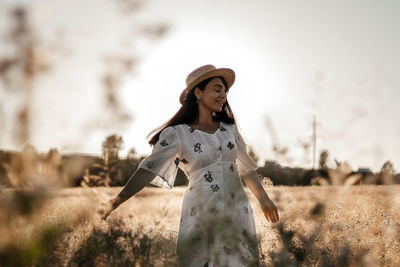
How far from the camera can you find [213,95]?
286 centimetres

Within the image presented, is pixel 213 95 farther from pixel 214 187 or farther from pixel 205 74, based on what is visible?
pixel 214 187

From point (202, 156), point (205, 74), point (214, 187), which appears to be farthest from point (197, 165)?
point (205, 74)

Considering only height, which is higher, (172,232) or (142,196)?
(142,196)

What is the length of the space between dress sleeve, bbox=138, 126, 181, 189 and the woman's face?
0.36 m

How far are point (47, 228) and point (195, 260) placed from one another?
140 cm

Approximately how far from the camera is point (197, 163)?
2578mm

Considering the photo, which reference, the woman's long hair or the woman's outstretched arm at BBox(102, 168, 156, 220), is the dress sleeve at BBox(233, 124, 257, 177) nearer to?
the woman's long hair

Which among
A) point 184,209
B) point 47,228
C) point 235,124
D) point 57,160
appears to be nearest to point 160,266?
point 47,228

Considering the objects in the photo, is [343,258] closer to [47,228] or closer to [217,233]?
[217,233]

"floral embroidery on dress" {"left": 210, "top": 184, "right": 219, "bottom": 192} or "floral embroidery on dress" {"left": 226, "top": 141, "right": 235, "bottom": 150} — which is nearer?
"floral embroidery on dress" {"left": 210, "top": 184, "right": 219, "bottom": 192}

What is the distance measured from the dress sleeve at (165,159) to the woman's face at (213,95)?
357 mm

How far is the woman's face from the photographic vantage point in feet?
9.31

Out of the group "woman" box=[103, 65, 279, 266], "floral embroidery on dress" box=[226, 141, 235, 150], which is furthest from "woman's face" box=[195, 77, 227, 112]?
"floral embroidery on dress" box=[226, 141, 235, 150]

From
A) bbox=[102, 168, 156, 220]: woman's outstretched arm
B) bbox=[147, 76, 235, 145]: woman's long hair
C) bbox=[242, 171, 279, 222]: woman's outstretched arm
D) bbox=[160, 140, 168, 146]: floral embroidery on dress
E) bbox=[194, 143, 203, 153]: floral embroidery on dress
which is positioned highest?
bbox=[147, 76, 235, 145]: woman's long hair
